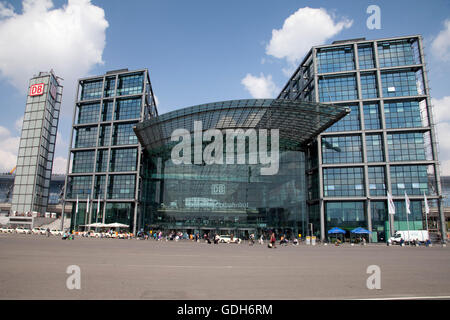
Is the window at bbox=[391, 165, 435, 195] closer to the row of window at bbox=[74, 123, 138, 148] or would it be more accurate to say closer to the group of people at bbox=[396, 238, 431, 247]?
the group of people at bbox=[396, 238, 431, 247]

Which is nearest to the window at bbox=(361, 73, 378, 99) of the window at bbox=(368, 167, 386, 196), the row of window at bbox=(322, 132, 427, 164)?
the row of window at bbox=(322, 132, 427, 164)

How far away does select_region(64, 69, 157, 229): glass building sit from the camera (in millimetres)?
62562

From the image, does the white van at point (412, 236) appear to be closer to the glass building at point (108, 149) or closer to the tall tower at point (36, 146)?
the glass building at point (108, 149)

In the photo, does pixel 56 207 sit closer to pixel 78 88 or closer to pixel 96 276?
pixel 78 88

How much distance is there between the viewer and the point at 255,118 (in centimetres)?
5228

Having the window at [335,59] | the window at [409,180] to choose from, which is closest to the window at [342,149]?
the window at [409,180]

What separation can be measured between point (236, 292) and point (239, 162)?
53.2 metres

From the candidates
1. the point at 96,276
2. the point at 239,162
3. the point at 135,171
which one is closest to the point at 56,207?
the point at 135,171

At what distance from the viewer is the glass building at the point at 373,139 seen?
51.5 m

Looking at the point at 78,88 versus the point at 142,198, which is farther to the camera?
the point at 78,88

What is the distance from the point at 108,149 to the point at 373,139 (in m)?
52.1

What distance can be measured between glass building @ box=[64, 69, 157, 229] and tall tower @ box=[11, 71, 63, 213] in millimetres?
20692

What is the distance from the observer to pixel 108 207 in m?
62.9
